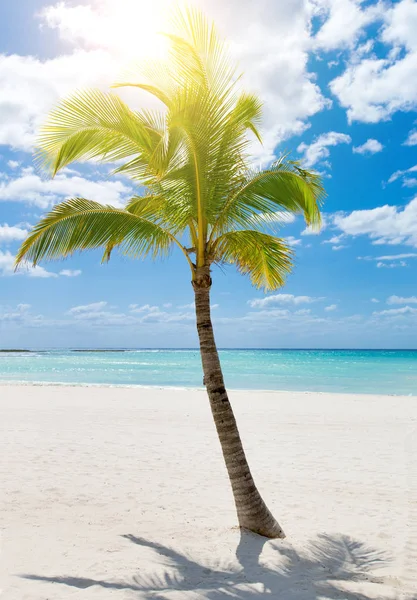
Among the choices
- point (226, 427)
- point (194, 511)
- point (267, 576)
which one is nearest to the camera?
point (267, 576)

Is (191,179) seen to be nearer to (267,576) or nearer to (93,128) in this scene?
(93,128)

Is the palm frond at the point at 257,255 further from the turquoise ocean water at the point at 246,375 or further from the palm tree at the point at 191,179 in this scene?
the turquoise ocean water at the point at 246,375

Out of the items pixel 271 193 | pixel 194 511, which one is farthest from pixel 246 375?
pixel 271 193

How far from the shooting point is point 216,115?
19.3 ft

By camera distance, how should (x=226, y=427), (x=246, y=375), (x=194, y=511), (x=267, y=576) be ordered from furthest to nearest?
(x=246, y=375) < (x=194, y=511) < (x=226, y=427) < (x=267, y=576)

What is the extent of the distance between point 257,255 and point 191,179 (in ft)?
5.77

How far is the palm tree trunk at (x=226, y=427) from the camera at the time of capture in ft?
19.1

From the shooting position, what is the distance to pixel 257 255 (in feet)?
23.7

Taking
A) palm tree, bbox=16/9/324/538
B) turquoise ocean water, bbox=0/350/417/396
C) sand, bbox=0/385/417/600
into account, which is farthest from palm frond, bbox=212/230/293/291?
turquoise ocean water, bbox=0/350/417/396

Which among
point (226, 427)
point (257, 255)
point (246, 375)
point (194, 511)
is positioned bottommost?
point (246, 375)

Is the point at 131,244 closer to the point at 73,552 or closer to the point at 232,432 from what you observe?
the point at 232,432

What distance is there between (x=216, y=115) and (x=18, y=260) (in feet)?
9.73

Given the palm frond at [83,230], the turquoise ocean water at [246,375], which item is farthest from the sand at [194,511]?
the turquoise ocean water at [246,375]

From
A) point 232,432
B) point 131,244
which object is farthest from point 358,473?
point 131,244
